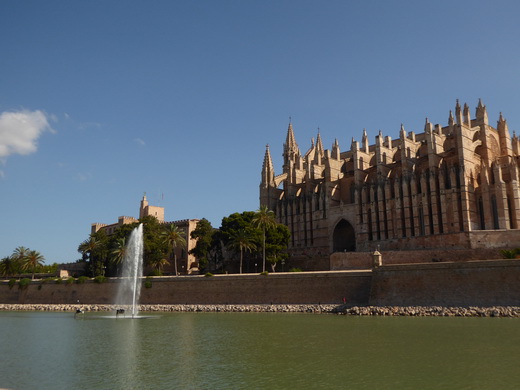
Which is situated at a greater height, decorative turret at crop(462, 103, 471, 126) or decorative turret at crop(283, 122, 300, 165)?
decorative turret at crop(283, 122, 300, 165)

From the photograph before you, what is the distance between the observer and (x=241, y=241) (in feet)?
166

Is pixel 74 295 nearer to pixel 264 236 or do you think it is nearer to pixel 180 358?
pixel 264 236

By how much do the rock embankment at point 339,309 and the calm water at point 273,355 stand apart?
182 centimetres

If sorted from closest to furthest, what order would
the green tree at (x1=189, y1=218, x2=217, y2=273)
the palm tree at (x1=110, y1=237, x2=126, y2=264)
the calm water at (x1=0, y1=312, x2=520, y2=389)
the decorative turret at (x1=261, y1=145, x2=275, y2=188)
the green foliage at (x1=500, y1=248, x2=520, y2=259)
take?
the calm water at (x1=0, y1=312, x2=520, y2=389) → the green foliage at (x1=500, y1=248, x2=520, y2=259) → the palm tree at (x1=110, y1=237, x2=126, y2=264) → the green tree at (x1=189, y1=218, x2=217, y2=273) → the decorative turret at (x1=261, y1=145, x2=275, y2=188)

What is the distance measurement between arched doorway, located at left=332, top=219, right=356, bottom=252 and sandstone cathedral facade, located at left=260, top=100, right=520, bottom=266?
121 millimetres

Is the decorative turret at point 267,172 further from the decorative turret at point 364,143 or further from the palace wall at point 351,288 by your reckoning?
the palace wall at point 351,288

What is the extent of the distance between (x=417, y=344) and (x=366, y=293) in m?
16.4

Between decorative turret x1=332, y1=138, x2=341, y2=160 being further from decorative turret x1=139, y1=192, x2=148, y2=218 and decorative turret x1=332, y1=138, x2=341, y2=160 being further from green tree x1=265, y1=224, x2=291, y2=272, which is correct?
decorative turret x1=139, y1=192, x2=148, y2=218

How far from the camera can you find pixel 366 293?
119 ft

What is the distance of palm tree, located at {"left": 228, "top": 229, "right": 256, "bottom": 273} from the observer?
50.7 meters

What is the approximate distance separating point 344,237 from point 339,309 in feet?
90.1

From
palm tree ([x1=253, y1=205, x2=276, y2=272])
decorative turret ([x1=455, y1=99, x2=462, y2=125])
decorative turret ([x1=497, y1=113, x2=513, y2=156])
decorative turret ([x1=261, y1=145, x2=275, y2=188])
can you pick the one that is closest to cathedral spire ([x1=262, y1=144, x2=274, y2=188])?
decorative turret ([x1=261, y1=145, x2=275, y2=188])

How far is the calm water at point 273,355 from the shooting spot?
46.7ft

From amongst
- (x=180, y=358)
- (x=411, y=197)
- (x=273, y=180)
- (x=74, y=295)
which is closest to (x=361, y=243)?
(x=411, y=197)
